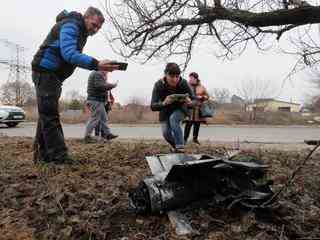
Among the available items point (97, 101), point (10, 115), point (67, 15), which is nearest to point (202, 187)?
point (67, 15)


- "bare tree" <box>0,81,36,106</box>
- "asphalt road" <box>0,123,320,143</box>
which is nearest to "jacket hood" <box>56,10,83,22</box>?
"asphalt road" <box>0,123,320,143</box>

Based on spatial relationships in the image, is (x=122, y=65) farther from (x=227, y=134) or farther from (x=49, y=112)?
(x=227, y=134)

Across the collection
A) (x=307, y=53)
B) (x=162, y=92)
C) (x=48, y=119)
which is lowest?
(x=48, y=119)

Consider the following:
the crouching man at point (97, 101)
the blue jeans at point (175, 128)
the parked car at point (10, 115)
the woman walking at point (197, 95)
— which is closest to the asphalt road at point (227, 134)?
the parked car at point (10, 115)

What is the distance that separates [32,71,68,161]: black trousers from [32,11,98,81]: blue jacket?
10 cm

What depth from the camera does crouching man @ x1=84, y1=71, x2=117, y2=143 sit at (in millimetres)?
8336

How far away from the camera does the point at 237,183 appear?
2988 mm

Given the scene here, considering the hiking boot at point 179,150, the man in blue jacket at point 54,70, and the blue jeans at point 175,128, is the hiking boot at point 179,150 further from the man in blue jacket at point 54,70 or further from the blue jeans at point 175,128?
the man in blue jacket at point 54,70

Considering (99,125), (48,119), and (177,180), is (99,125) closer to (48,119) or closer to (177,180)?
(48,119)

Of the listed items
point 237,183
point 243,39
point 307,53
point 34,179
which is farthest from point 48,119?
point 307,53

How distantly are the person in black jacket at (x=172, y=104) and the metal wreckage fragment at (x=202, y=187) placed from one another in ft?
9.42

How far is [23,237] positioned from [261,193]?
1620 millimetres

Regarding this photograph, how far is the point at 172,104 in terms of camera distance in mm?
6012

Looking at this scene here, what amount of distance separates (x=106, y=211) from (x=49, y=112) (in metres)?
1.88
